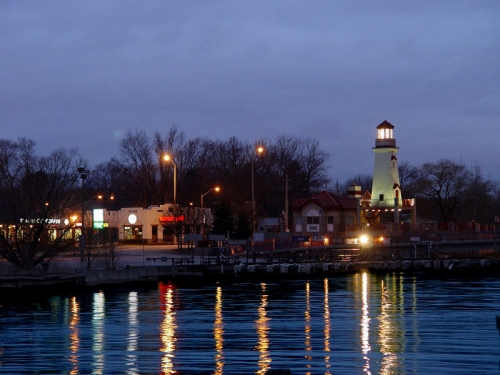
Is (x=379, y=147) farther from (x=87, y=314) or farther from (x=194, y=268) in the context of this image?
(x=87, y=314)

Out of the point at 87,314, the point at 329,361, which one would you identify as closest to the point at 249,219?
the point at 87,314

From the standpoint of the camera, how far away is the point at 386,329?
38250 millimetres

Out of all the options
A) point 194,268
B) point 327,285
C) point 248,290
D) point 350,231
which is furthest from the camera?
point 350,231

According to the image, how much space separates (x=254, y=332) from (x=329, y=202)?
72.3 m

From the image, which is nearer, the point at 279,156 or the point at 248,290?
the point at 248,290

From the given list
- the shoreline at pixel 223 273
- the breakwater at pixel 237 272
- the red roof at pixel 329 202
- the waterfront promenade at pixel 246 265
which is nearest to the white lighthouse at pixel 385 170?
the red roof at pixel 329 202

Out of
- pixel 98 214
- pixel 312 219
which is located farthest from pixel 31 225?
pixel 312 219

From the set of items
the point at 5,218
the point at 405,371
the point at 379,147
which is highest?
the point at 379,147

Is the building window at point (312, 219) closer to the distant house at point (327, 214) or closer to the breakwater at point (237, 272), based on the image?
the distant house at point (327, 214)

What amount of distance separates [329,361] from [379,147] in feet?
286

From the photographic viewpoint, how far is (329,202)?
108625 mm

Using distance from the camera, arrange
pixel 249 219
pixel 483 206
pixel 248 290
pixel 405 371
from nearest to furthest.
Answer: pixel 405 371 < pixel 248 290 < pixel 249 219 < pixel 483 206

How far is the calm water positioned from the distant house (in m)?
45.6

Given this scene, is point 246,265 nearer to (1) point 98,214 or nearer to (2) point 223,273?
(2) point 223,273
